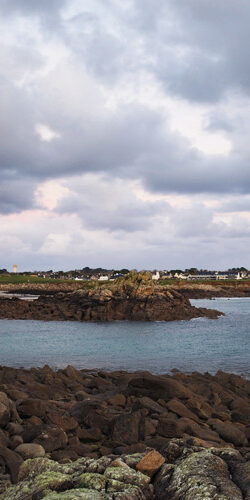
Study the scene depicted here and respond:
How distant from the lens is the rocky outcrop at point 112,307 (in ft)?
169

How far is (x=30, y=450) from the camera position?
21.8 ft

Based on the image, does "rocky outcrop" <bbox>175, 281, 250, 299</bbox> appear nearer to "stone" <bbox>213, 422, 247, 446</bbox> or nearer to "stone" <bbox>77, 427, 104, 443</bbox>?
"stone" <bbox>213, 422, 247, 446</bbox>

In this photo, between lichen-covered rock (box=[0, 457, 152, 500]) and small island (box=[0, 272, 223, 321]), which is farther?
small island (box=[0, 272, 223, 321])

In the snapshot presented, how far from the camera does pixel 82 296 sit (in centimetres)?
5878

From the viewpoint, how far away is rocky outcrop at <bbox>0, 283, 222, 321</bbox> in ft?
169

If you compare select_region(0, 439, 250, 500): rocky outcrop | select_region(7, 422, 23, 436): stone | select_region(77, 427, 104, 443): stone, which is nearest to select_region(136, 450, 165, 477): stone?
select_region(0, 439, 250, 500): rocky outcrop

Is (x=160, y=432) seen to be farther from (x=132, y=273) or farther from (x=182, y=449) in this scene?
(x=132, y=273)

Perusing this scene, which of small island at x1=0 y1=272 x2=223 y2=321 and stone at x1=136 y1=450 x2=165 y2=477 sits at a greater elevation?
stone at x1=136 y1=450 x2=165 y2=477

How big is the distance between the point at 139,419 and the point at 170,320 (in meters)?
44.2

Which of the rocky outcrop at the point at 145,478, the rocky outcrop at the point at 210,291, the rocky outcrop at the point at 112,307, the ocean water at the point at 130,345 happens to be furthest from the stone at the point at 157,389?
the rocky outcrop at the point at 210,291

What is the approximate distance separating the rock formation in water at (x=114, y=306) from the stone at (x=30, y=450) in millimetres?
43939

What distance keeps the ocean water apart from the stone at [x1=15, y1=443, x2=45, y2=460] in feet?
48.5

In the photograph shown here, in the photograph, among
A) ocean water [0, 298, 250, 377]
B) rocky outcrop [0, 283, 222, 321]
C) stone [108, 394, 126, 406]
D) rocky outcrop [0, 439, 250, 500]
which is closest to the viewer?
rocky outcrop [0, 439, 250, 500]


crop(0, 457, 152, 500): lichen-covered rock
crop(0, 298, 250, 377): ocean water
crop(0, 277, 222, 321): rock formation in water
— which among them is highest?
crop(0, 457, 152, 500): lichen-covered rock
